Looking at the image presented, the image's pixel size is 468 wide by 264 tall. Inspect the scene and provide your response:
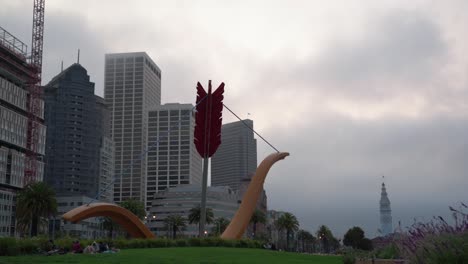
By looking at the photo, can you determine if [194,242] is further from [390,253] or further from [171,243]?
[390,253]

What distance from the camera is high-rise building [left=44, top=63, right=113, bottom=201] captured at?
143500mm

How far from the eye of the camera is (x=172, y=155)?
191m

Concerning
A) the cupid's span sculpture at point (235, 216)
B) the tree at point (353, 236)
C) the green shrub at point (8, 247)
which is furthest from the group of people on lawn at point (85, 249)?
the tree at point (353, 236)

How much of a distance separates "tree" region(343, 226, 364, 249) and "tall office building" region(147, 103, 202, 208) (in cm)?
7050

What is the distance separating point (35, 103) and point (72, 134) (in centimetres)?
4061

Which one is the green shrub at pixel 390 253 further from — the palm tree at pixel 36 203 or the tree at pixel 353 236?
the tree at pixel 353 236

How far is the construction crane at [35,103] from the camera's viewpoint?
101 m

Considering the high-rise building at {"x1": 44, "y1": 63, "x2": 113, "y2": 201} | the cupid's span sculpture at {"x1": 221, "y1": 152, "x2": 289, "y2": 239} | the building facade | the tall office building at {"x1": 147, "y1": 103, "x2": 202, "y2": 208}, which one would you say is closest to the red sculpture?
the cupid's span sculpture at {"x1": 221, "y1": 152, "x2": 289, "y2": 239}

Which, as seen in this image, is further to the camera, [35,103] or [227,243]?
[35,103]

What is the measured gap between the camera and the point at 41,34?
10356 cm

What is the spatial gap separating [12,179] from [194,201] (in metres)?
55.5

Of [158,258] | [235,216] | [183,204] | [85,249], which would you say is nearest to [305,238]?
[183,204]

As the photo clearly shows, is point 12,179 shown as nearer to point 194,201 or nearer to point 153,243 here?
point 194,201

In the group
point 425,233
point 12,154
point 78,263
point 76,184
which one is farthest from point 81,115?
point 425,233
